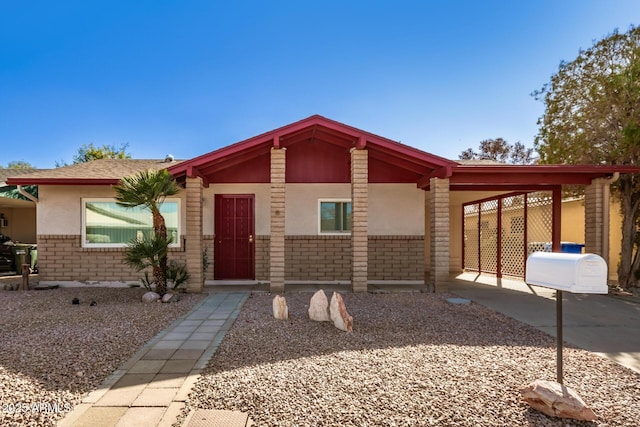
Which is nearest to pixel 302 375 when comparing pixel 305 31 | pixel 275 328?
pixel 275 328

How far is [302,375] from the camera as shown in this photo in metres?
3.28

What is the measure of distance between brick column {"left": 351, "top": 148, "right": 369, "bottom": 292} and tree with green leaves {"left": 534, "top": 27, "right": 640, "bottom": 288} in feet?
20.5

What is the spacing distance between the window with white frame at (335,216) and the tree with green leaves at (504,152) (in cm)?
2382

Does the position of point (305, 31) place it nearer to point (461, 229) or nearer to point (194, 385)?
point (461, 229)

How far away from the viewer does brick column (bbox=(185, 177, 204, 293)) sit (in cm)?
764

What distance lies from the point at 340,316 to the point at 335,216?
4806 millimetres

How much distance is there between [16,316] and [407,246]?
345 inches

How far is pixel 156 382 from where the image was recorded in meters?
3.18

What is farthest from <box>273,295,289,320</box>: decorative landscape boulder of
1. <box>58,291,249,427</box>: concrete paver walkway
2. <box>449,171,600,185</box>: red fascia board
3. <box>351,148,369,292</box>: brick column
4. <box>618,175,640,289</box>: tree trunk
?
<box>618,175,640,289</box>: tree trunk

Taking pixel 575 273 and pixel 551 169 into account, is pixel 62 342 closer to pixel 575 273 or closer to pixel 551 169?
pixel 575 273

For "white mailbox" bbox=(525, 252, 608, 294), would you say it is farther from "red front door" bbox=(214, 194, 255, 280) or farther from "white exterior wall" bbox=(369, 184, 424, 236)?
"red front door" bbox=(214, 194, 255, 280)

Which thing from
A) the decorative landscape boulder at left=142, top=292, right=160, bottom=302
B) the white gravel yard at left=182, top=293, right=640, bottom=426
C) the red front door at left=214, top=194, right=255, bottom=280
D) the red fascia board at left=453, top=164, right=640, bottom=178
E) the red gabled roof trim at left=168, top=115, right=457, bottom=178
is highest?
the red gabled roof trim at left=168, top=115, right=457, bottom=178

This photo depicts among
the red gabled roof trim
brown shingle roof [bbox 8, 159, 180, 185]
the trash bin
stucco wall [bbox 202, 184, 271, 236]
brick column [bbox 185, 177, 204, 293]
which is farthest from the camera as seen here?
the trash bin

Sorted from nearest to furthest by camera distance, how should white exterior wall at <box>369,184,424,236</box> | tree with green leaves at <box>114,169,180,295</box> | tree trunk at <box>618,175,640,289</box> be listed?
tree with green leaves at <box>114,169,180,295</box>, tree trunk at <box>618,175,640,289</box>, white exterior wall at <box>369,184,424,236</box>
